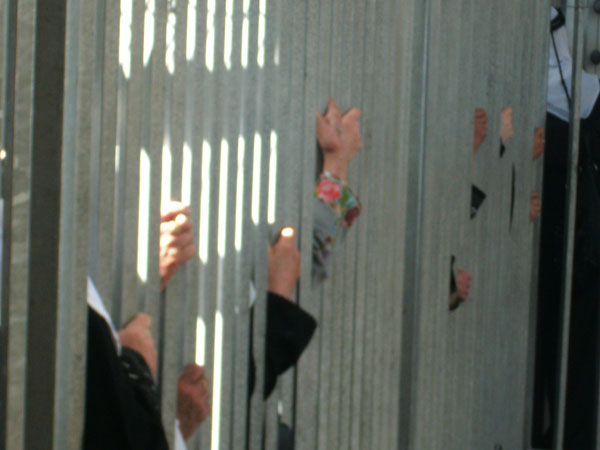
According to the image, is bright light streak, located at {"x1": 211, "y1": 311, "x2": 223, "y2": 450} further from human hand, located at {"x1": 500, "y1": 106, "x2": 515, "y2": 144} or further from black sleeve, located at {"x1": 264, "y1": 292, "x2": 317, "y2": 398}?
human hand, located at {"x1": 500, "y1": 106, "x2": 515, "y2": 144}

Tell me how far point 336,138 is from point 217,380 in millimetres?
619

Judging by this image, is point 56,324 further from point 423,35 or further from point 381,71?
point 423,35

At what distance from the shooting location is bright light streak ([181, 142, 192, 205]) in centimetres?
174

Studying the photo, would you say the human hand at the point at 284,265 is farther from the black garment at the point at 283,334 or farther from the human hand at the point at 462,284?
the human hand at the point at 462,284

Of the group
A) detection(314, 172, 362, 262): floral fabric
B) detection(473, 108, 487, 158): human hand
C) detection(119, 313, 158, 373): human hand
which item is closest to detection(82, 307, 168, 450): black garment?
detection(119, 313, 158, 373): human hand

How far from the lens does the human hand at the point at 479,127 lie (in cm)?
366

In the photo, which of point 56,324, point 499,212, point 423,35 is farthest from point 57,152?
point 499,212

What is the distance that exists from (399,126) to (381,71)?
0.66 ft

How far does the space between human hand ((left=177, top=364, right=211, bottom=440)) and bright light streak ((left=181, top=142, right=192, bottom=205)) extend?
0.88 feet

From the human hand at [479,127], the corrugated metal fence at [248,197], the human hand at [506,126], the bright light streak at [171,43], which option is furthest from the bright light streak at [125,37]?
the human hand at [506,126]

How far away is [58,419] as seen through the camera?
4.46 feet

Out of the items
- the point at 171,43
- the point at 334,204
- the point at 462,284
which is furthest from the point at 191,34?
the point at 462,284

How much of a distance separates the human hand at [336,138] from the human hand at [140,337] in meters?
0.76

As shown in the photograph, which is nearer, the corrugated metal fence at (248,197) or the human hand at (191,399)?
the corrugated metal fence at (248,197)
